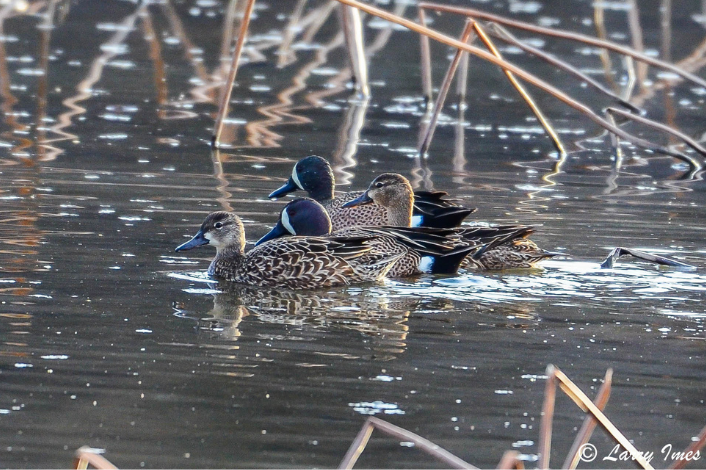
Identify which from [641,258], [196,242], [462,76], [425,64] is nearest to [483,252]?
[641,258]

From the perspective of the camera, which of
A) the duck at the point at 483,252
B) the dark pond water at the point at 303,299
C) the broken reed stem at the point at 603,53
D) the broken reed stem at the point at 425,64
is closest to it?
the dark pond water at the point at 303,299

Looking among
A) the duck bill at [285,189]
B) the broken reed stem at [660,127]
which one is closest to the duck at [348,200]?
the duck bill at [285,189]

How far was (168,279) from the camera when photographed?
808 centimetres

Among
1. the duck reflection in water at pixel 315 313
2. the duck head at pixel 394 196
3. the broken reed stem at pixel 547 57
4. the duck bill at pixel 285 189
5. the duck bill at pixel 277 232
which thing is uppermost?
the broken reed stem at pixel 547 57

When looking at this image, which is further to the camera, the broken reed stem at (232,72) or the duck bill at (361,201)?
the broken reed stem at (232,72)

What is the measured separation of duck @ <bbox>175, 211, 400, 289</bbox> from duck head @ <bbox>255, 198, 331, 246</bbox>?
0.53 m

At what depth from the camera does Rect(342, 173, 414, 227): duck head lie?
955cm

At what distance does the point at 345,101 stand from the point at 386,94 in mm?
939

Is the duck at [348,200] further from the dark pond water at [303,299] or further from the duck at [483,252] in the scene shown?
the dark pond water at [303,299]

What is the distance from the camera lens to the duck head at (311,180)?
1036 centimetres

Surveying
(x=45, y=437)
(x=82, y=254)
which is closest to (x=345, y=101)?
(x=82, y=254)

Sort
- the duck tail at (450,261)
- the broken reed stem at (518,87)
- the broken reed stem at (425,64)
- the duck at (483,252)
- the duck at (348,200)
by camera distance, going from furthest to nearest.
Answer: the broken reed stem at (425,64)
the broken reed stem at (518,87)
the duck at (348,200)
the duck at (483,252)
the duck tail at (450,261)

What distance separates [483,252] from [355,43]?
6726 millimetres

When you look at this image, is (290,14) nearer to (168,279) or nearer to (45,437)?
(168,279)
